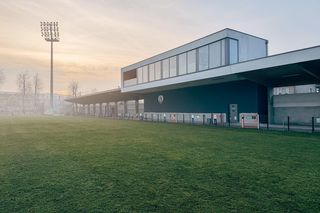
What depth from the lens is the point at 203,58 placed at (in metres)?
28.5

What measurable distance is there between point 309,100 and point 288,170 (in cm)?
1980

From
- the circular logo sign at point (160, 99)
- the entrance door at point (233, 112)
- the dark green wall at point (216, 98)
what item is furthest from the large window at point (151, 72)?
the entrance door at point (233, 112)

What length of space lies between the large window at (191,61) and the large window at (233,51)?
5.09 m

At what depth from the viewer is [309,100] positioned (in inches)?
915

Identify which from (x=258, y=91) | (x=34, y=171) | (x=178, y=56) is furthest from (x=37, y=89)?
(x=34, y=171)

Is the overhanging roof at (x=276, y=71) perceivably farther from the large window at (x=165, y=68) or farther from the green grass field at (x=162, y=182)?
the green grass field at (x=162, y=182)

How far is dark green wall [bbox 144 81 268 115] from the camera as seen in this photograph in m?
25.9

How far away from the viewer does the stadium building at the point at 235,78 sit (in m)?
21.1

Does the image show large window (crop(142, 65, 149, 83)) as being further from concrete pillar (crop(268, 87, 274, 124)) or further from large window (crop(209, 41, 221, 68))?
concrete pillar (crop(268, 87, 274, 124))

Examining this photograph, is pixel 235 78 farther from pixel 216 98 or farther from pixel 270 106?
pixel 270 106

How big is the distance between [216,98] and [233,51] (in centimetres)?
669

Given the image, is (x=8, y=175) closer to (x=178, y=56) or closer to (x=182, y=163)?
(x=182, y=163)

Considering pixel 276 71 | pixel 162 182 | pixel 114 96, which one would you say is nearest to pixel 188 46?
pixel 276 71

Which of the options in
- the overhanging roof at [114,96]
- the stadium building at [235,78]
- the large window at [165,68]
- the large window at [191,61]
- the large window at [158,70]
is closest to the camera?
the stadium building at [235,78]
